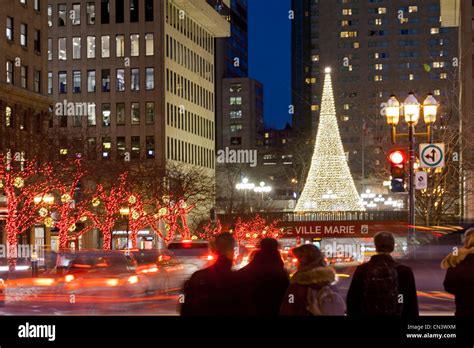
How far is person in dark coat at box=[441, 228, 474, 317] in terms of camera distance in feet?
32.6

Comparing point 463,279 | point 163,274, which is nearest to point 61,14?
point 163,274

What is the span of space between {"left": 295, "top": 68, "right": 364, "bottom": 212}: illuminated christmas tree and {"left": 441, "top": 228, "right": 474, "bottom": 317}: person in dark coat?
4908cm

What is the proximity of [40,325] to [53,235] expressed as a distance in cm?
7325

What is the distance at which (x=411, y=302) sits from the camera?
948 centimetres

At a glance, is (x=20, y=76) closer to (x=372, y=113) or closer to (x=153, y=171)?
(x=153, y=171)

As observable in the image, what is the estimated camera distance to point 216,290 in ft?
29.3

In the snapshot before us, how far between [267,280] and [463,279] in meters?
2.13

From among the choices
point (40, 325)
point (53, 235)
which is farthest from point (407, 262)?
point (53, 235)

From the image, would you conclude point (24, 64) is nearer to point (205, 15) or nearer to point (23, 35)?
point (23, 35)

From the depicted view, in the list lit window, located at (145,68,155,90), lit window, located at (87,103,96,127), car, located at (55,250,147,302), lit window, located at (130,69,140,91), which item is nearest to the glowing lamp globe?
car, located at (55,250,147,302)

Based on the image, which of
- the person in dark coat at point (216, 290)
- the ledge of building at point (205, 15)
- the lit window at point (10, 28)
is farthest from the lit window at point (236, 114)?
the person in dark coat at point (216, 290)

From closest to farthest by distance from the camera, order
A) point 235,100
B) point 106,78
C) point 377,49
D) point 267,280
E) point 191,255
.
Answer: point 267,280, point 191,255, point 106,78, point 235,100, point 377,49

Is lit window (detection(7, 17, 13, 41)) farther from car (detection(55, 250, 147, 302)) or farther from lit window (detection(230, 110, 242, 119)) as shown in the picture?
lit window (detection(230, 110, 242, 119))

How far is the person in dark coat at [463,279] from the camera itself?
9938 millimetres
